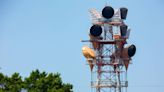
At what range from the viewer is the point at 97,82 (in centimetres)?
9319

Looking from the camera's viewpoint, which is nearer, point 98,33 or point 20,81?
point 98,33

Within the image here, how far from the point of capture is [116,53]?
93.5 metres

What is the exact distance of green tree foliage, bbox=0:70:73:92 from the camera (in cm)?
9938

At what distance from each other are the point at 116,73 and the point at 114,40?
3313mm

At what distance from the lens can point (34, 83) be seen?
328 ft

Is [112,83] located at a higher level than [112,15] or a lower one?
lower

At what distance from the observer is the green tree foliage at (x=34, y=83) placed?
99375 mm

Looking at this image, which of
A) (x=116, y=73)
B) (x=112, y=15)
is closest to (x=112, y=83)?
(x=116, y=73)

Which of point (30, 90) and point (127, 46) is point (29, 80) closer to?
point (30, 90)

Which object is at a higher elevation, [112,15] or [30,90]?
[112,15]

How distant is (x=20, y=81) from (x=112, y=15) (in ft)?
47.9

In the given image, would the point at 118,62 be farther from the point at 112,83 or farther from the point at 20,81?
the point at 20,81

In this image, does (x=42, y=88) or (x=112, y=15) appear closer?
(x=112, y=15)

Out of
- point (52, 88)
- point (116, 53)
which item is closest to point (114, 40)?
point (116, 53)
